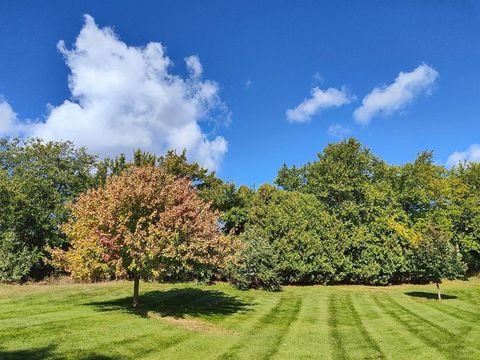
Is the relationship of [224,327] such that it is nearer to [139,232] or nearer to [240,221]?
[139,232]

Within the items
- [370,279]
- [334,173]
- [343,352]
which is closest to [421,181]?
[334,173]

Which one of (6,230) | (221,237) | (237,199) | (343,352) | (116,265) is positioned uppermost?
(237,199)

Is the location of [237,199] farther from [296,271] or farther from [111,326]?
[111,326]

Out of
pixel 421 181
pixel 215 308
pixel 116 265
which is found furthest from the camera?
pixel 421 181

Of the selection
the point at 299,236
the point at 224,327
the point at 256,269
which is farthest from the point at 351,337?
the point at 299,236

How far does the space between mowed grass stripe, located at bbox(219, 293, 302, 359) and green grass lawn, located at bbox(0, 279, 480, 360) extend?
32 mm

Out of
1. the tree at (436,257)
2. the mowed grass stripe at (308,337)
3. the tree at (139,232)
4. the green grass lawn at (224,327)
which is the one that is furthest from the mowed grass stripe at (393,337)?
the tree at (139,232)

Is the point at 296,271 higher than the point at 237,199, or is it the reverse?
the point at 237,199

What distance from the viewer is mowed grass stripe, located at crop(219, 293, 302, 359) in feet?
38.6

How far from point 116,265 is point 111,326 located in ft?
7.21

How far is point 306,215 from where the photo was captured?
3756cm

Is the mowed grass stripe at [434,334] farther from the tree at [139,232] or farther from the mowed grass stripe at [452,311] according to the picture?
the tree at [139,232]

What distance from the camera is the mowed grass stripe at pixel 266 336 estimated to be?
1176cm

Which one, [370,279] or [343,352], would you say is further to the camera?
[370,279]
